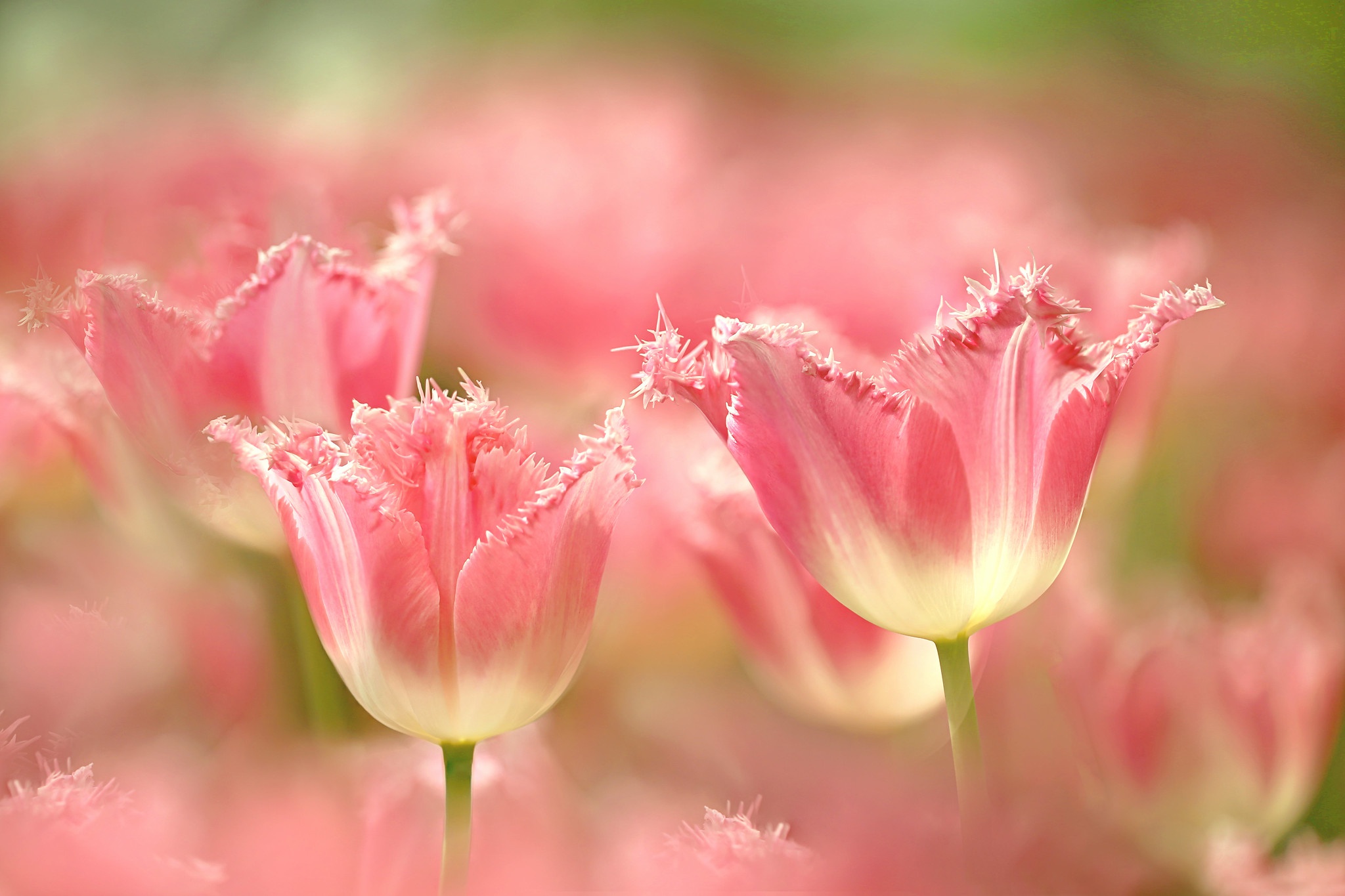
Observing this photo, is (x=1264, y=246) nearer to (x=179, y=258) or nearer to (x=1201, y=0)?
(x=1201, y=0)

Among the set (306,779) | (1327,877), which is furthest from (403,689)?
(1327,877)

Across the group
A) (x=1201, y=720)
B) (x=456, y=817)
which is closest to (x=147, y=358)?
(x=456, y=817)

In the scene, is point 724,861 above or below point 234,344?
below

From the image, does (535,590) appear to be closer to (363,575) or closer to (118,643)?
(363,575)

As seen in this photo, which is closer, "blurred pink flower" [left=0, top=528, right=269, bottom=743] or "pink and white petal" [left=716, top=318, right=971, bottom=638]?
"pink and white petal" [left=716, top=318, right=971, bottom=638]

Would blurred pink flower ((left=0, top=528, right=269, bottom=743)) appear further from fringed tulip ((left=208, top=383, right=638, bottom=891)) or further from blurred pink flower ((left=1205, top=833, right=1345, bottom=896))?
blurred pink flower ((left=1205, top=833, right=1345, bottom=896))

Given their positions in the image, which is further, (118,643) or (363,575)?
(118,643)

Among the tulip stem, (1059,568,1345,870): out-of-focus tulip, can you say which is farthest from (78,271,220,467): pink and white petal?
(1059,568,1345,870): out-of-focus tulip
